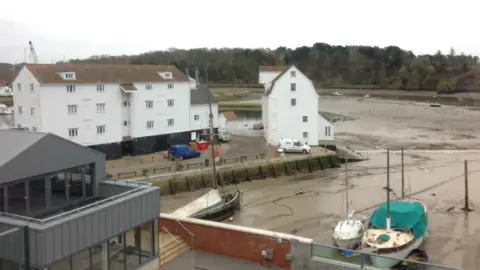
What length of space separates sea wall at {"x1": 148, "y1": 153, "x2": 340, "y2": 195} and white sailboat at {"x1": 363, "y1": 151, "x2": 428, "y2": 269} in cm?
1210

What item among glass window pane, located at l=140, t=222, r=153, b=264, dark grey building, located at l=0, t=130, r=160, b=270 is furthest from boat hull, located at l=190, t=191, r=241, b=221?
dark grey building, located at l=0, t=130, r=160, b=270

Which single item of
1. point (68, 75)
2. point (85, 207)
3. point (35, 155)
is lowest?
point (85, 207)

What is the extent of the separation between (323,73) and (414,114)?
7450cm

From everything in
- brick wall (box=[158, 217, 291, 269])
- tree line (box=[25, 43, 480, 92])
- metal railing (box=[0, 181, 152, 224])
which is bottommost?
brick wall (box=[158, 217, 291, 269])

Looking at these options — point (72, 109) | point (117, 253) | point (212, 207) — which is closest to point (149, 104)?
point (72, 109)

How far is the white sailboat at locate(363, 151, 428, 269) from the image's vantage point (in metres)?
17.2

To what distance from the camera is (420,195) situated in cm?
2841

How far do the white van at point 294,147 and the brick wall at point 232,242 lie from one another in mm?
22635

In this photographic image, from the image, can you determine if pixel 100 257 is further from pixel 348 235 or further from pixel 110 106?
pixel 110 106

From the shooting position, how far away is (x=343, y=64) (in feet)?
483

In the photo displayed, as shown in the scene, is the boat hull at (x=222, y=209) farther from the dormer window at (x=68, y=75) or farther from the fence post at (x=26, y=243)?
the dormer window at (x=68, y=75)

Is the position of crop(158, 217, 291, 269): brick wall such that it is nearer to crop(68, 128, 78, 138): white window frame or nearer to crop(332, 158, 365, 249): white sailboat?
crop(332, 158, 365, 249): white sailboat

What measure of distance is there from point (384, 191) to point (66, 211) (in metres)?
21.4

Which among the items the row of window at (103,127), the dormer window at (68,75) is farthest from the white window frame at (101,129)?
the dormer window at (68,75)
